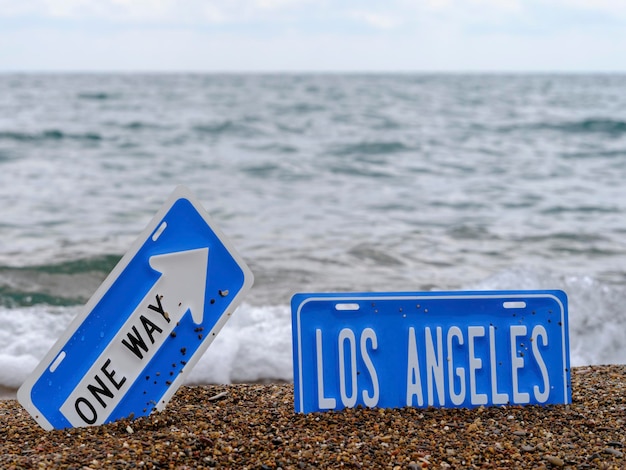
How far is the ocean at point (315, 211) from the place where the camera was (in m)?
4.75

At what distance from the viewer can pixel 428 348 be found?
7.45 feet

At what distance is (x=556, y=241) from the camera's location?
24.0 feet

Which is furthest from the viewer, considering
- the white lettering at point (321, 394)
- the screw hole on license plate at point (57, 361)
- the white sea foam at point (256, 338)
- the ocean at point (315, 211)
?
the ocean at point (315, 211)

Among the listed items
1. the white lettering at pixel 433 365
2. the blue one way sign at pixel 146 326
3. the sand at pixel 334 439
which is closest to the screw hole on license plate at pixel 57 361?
the blue one way sign at pixel 146 326

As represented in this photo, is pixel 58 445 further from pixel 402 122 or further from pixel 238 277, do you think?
pixel 402 122

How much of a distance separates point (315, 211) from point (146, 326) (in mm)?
6614

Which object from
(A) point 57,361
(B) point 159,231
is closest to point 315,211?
(B) point 159,231

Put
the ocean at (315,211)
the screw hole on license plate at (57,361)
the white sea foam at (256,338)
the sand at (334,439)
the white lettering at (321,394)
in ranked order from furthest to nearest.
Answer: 1. the ocean at (315,211)
2. the white sea foam at (256,338)
3. the white lettering at (321,394)
4. the screw hole on license plate at (57,361)
5. the sand at (334,439)

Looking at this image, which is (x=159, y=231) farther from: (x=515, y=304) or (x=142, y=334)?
(x=515, y=304)

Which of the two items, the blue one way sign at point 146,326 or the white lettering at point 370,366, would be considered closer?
the blue one way sign at point 146,326

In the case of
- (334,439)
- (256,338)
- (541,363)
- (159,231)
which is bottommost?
(256,338)

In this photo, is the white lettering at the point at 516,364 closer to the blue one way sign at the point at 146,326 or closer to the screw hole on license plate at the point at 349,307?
the screw hole on license plate at the point at 349,307

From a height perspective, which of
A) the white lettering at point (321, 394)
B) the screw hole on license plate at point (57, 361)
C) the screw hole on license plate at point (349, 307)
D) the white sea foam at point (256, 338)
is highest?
the screw hole on license plate at point (349, 307)

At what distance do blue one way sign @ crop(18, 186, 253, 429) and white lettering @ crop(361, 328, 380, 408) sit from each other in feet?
1.28
